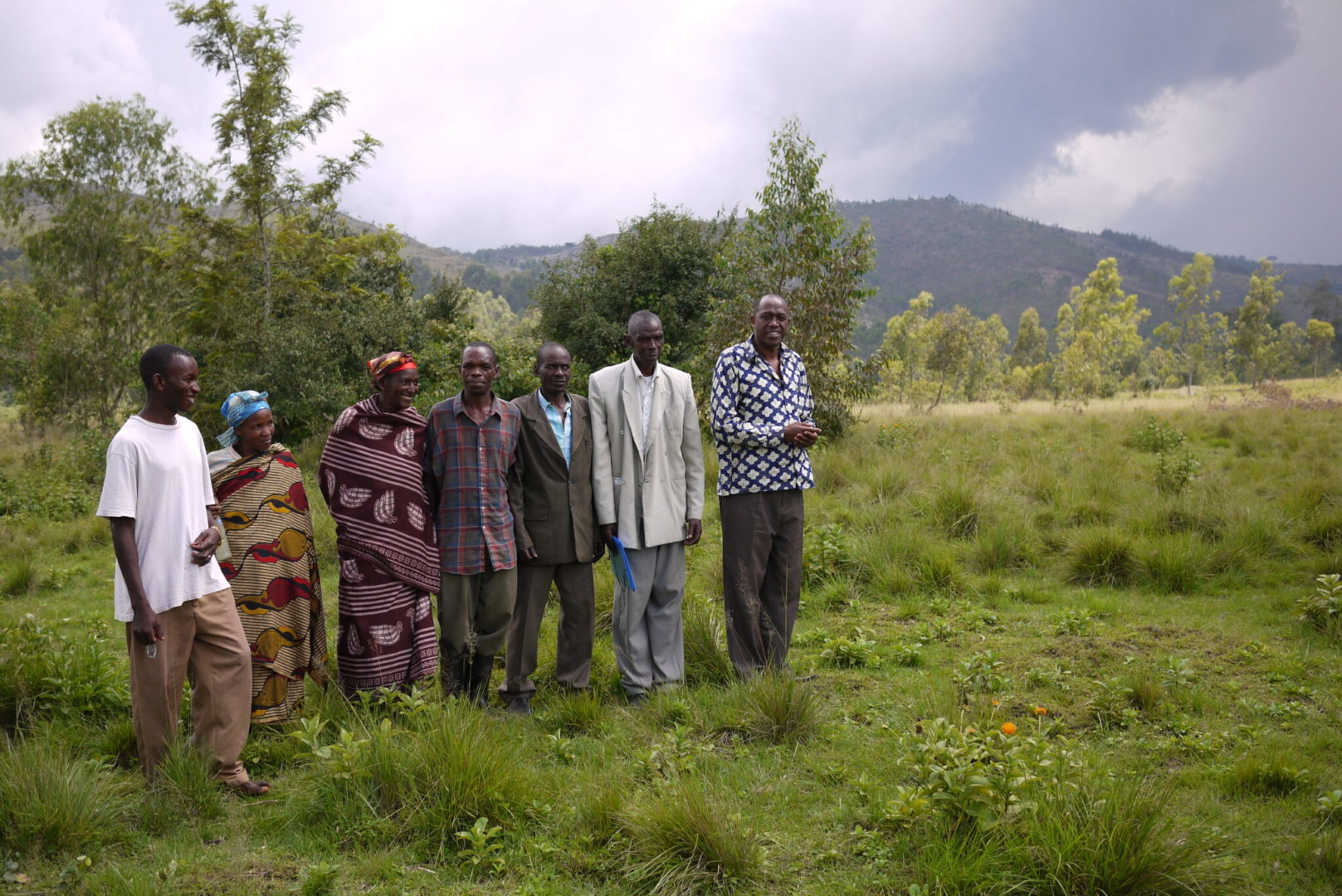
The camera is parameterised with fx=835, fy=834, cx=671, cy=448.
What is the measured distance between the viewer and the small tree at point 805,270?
1180 centimetres

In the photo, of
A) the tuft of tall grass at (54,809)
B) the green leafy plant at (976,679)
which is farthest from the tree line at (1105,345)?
Result: the tuft of tall grass at (54,809)

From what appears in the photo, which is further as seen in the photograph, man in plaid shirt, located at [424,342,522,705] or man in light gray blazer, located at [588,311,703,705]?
man in light gray blazer, located at [588,311,703,705]

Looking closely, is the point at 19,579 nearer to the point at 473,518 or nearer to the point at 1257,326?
the point at 473,518

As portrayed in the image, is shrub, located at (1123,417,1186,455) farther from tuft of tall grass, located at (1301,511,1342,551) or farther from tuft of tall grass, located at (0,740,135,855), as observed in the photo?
tuft of tall grass, located at (0,740,135,855)

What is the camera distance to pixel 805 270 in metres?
12.0

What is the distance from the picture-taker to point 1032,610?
621 centimetres

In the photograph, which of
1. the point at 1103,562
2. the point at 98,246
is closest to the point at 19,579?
the point at 1103,562

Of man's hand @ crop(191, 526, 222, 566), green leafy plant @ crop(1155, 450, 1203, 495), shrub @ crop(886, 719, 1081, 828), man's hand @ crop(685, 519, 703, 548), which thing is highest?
man's hand @ crop(191, 526, 222, 566)

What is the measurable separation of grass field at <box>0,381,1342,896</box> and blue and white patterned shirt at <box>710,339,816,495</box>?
3.59 feet

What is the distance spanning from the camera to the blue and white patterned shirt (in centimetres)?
480

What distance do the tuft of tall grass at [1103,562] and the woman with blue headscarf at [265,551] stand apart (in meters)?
5.93

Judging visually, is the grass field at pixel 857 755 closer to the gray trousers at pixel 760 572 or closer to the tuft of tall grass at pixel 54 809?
the tuft of tall grass at pixel 54 809

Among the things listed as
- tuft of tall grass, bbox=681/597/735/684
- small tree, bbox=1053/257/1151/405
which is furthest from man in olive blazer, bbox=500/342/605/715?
small tree, bbox=1053/257/1151/405

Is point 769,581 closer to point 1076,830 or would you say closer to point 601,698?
point 601,698
